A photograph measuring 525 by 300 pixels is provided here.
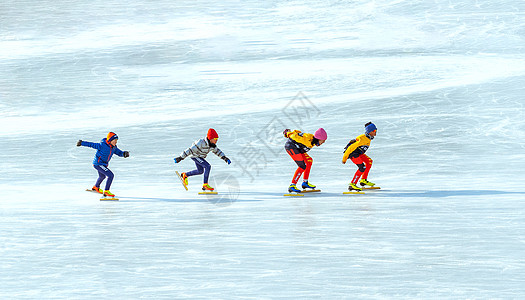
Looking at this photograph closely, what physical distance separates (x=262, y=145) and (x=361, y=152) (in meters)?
3.66

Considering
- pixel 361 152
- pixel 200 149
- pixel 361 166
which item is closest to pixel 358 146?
pixel 361 152

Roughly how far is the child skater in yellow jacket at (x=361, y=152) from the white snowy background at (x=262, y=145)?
1.26 feet

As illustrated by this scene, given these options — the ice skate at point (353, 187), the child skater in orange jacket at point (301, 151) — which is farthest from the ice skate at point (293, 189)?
the ice skate at point (353, 187)

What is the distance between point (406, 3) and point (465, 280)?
1840 cm

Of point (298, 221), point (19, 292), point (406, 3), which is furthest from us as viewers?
point (406, 3)

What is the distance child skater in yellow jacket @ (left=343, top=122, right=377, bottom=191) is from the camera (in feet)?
33.5

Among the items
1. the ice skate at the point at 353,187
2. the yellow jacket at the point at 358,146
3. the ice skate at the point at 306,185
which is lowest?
the ice skate at the point at 353,187

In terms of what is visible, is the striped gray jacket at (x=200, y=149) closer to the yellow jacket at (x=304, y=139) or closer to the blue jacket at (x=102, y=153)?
the blue jacket at (x=102, y=153)

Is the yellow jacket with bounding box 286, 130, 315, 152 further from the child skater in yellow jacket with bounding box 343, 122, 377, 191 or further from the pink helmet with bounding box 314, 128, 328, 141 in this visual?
the child skater in yellow jacket with bounding box 343, 122, 377, 191

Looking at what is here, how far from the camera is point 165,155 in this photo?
12.9 metres

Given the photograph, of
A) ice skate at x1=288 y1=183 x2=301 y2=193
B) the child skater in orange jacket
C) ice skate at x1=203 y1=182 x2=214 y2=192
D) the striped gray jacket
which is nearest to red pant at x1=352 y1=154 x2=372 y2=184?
the child skater in orange jacket

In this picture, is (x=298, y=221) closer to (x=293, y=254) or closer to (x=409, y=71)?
(x=293, y=254)

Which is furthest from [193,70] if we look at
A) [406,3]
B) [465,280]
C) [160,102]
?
[465,280]

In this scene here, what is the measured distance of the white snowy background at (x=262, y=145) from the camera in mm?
6383
